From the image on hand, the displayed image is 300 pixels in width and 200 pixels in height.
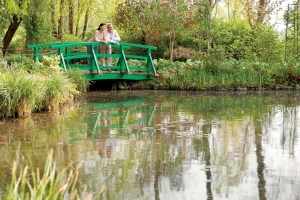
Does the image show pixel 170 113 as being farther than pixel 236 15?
No

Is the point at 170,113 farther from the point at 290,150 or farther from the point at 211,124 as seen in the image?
the point at 290,150

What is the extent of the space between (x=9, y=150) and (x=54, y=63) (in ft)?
24.6

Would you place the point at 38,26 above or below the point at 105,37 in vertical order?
above

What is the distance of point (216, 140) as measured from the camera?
26.2ft

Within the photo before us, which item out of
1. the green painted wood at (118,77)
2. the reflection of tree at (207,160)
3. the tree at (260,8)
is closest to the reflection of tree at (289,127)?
the reflection of tree at (207,160)

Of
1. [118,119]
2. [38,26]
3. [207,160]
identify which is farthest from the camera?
[38,26]

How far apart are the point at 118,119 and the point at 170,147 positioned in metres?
3.01

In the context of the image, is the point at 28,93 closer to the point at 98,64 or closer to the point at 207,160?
the point at 207,160

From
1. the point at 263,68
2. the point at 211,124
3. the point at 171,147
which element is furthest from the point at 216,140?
the point at 263,68

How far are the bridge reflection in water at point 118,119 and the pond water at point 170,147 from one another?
15 millimetres

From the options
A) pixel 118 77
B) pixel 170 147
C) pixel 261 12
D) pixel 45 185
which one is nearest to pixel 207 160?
pixel 170 147

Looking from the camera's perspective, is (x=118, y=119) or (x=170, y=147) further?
(x=118, y=119)

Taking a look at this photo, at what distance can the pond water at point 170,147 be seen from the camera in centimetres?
545

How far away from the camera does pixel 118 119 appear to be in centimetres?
1033
